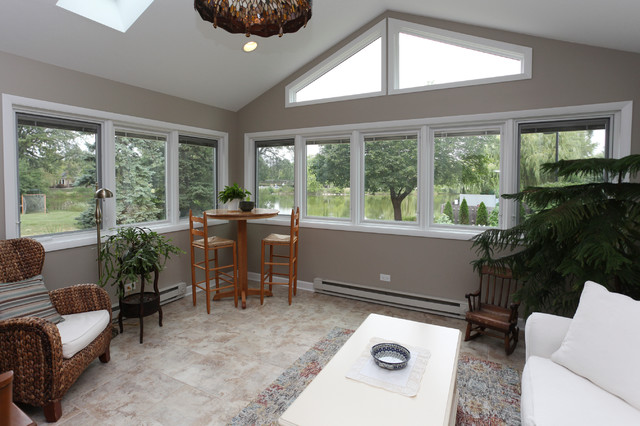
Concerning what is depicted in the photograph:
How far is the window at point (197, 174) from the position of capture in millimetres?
4352

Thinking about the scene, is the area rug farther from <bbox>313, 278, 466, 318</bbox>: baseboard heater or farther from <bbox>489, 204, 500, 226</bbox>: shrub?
<bbox>489, 204, 500, 226</bbox>: shrub

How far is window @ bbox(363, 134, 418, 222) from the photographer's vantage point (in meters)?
3.97

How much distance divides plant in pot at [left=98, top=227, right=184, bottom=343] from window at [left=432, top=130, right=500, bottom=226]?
3.02 m

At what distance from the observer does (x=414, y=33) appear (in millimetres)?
3777

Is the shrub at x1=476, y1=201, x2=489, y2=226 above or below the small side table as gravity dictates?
above

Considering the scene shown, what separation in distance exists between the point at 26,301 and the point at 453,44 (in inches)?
172

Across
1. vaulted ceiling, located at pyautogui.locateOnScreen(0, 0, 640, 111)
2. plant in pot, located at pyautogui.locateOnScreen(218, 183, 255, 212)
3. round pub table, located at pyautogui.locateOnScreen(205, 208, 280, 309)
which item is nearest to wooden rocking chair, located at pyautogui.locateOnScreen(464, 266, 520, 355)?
vaulted ceiling, located at pyautogui.locateOnScreen(0, 0, 640, 111)

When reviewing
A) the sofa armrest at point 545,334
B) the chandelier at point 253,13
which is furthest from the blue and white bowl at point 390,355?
the chandelier at point 253,13

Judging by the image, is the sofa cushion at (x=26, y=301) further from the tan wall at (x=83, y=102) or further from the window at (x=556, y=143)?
the window at (x=556, y=143)

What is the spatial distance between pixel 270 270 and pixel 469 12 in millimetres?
3549

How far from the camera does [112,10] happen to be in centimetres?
283

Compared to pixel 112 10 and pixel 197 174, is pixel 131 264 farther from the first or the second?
pixel 112 10

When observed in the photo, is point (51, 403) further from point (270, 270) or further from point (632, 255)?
point (632, 255)

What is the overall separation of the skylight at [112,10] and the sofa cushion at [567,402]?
3673 mm
